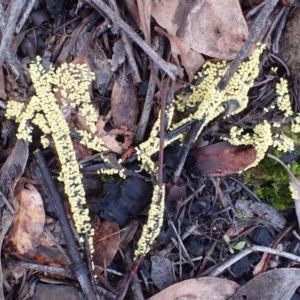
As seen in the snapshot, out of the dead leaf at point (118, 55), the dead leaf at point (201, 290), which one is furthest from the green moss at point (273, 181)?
the dead leaf at point (118, 55)

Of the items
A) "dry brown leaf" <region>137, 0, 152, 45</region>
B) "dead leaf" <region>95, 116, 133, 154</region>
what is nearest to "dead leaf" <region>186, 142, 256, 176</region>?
"dead leaf" <region>95, 116, 133, 154</region>

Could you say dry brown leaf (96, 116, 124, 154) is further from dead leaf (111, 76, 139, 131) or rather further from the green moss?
the green moss

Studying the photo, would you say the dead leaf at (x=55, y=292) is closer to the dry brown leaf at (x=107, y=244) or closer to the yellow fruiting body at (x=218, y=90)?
the dry brown leaf at (x=107, y=244)

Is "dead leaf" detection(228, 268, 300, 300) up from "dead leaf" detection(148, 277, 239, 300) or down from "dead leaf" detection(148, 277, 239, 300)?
down

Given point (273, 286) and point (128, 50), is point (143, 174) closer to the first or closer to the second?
point (128, 50)

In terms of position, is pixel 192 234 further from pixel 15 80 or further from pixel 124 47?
pixel 15 80

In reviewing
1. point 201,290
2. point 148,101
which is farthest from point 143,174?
point 201,290
